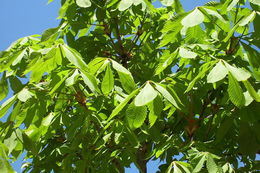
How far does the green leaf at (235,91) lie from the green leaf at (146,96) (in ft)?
0.98

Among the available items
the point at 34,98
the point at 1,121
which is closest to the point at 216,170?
the point at 34,98

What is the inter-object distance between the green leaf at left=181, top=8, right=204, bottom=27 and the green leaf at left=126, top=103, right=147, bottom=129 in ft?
1.45

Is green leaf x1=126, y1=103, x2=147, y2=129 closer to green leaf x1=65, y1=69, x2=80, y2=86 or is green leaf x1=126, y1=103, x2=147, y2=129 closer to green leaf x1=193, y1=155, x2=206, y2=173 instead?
green leaf x1=65, y1=69, x2=80, y2=86

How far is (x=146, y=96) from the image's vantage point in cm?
147

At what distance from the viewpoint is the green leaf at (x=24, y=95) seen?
1.90 meters

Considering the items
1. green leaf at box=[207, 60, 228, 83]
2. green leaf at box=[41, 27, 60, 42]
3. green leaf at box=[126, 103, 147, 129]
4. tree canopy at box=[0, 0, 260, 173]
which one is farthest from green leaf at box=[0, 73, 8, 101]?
green leaf at box=[207, 60, 228, 83]

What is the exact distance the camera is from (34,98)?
2055 mm

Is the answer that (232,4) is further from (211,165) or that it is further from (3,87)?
(3,87)

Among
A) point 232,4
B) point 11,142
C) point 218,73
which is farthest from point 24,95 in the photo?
point 232,4

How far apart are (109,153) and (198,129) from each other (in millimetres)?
613

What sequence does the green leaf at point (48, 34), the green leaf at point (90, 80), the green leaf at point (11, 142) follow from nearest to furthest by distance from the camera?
the green leaf at point (90, 80)
the green leaf at point (11, 142)
the green leaf at point (48, 34)

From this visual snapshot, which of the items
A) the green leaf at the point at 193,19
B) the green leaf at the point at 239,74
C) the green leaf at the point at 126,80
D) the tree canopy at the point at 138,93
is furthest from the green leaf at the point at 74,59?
the green leaf at the point at 239,74

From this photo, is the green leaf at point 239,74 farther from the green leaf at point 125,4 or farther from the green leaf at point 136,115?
the green leaf at point 125,4

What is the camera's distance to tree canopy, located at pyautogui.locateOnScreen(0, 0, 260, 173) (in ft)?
5.68
